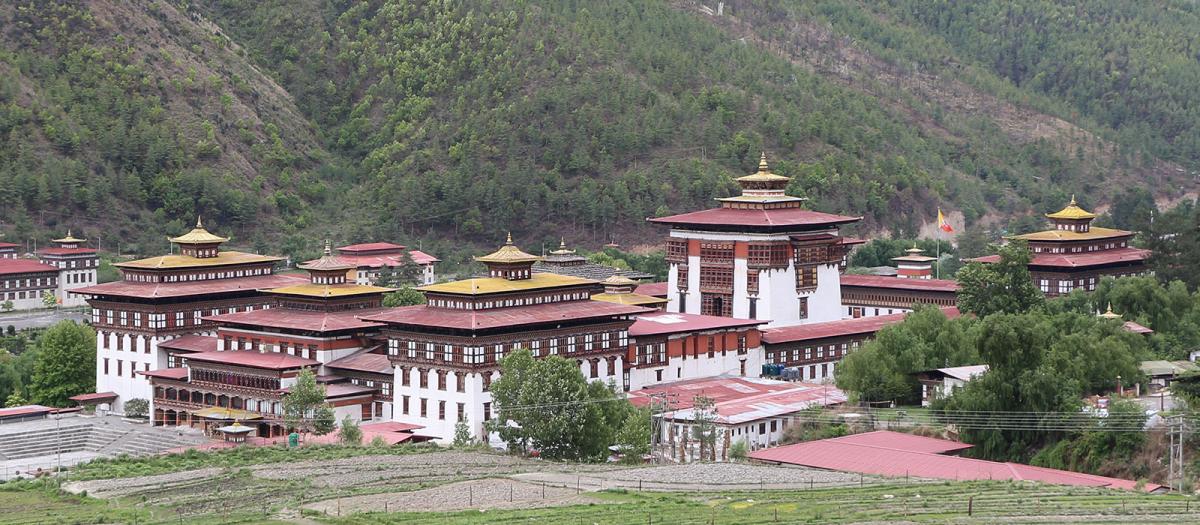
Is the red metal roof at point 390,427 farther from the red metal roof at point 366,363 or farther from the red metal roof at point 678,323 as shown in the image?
the red metal roof at point 678,323

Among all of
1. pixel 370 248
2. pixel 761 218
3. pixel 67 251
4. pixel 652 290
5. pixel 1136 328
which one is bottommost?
pixel 1136 328

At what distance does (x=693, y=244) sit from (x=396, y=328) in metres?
23.5

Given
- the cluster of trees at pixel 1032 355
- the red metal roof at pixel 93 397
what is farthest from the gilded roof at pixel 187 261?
the cluster of trees at pixel 1032 355

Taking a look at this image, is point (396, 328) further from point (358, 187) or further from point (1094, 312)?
point (358, 187)

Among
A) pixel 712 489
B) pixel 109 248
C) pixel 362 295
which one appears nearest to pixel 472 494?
pixel 712 489

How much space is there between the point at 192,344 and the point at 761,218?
26056mm

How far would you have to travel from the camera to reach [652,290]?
10600cm

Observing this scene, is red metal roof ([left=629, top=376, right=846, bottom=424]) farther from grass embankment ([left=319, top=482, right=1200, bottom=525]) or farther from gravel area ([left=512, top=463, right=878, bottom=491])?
grass embankment ([left=319, top=482, right=1200, bottom=525])

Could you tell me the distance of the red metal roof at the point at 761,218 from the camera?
99.3 m

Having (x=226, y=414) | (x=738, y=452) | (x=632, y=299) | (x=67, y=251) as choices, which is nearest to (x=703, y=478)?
(x=738, y=452)

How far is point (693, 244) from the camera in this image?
102m

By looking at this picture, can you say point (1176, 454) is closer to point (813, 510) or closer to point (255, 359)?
point (813, 510)

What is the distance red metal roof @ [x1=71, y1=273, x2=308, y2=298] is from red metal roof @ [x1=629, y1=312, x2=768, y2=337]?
15438 millimetres

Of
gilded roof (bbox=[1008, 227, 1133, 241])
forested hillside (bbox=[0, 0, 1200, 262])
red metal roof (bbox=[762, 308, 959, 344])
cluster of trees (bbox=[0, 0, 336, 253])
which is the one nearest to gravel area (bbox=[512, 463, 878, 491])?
red metal roof (bbox=[762, 308, 959, 344])
